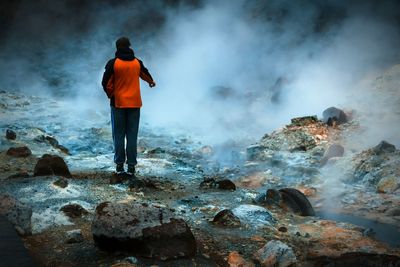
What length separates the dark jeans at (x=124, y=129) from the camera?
4.20m

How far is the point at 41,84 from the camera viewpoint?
1174 centimetres

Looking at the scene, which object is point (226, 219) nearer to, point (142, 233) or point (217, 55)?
point (142, 233)

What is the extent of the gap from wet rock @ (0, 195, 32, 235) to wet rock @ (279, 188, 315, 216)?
2080 millimetres

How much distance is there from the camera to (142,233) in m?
2.49

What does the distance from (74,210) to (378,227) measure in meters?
2.45

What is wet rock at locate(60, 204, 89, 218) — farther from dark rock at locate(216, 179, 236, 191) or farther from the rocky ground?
dark rock at locate(216, 179, 236, 191)

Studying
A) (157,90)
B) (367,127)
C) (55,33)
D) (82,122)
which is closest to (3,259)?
(367,127)

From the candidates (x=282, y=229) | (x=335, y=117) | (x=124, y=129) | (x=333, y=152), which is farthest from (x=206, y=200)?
(x=335, y=117)

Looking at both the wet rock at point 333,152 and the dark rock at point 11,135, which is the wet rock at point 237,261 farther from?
the dark rock at point 11,135

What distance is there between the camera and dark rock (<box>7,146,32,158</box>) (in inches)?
200

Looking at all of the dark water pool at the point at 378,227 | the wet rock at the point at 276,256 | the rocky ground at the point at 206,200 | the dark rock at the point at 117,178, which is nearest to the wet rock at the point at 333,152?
the rocky ground at the point at 206,200

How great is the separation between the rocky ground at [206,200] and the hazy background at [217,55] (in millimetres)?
945

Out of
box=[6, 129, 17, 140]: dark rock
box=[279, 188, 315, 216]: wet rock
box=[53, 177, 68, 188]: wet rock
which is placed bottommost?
box=[279, 188, 315, 216]: wet rock

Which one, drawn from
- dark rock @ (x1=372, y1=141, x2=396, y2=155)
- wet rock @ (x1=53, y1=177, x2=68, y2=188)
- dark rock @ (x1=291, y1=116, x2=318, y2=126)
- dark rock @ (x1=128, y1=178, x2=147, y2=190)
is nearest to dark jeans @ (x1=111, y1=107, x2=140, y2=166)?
dark rock @ (x1=128, y1=178, x2=147, y2=190)
